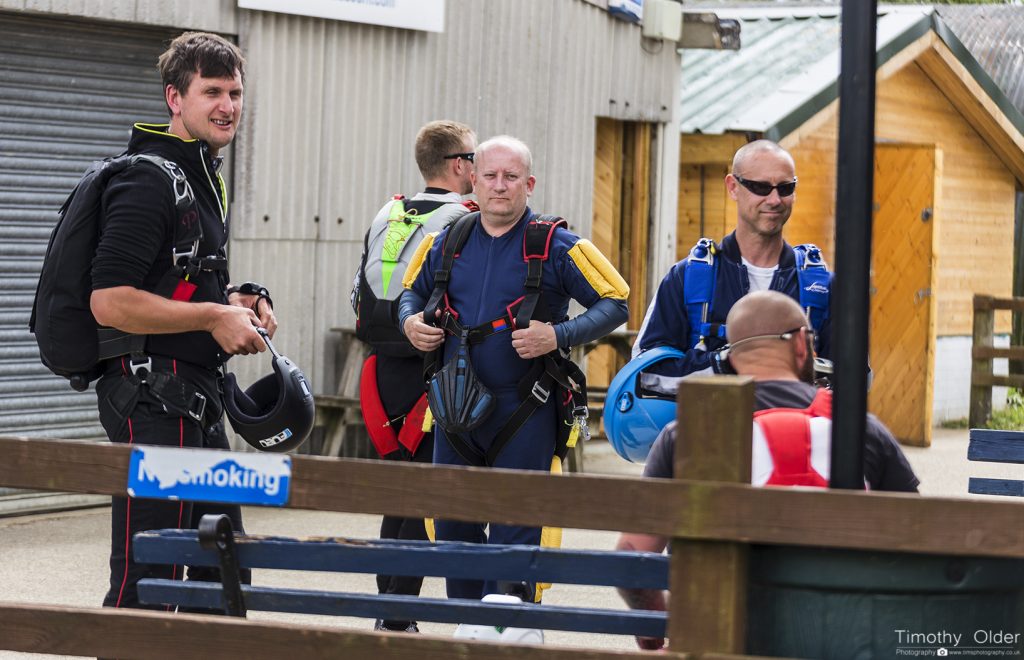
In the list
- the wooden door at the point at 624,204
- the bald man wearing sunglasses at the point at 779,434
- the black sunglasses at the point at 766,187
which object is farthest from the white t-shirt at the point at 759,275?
the wooden door at the point at 624,204

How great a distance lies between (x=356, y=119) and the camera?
1055 centimetres

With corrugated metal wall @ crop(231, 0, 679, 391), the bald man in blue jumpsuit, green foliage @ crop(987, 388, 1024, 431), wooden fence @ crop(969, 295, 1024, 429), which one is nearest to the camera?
the bald man in blue jumpsuit

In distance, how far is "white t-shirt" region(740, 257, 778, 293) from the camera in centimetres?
568

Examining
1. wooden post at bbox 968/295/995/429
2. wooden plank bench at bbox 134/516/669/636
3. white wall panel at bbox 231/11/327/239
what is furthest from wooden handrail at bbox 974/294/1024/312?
wooden plank bench at bbox 134/516/669/636

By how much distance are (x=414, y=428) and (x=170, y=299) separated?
199cm

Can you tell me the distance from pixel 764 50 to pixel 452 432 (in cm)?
1074

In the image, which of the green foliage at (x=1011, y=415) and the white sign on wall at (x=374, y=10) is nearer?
the white sign on wall at (x=374, y=10)

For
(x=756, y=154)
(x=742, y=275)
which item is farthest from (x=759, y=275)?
A: (x=756, y=154)

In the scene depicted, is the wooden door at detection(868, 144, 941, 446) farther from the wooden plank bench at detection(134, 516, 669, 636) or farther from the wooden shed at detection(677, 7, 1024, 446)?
the wooden plank bench at detection(134, 516, 669, 636)

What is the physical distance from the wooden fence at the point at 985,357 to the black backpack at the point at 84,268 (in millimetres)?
12553

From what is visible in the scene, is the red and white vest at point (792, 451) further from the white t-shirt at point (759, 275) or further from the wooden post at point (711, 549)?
the white t-shirt at point (759, 275)

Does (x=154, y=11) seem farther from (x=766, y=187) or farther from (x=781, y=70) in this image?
(x=781, y=70)

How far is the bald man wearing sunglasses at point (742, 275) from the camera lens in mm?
5645

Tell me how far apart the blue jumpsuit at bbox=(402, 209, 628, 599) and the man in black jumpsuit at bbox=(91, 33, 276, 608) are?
938mm
